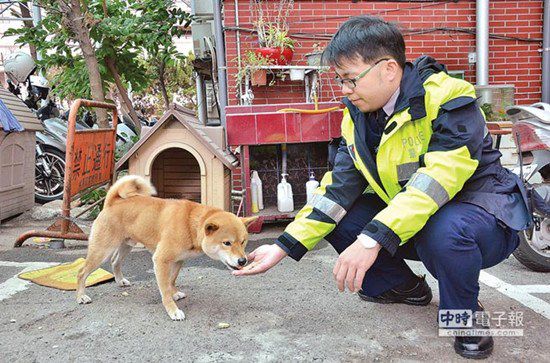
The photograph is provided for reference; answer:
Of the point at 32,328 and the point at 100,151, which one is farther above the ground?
the point at 100,151

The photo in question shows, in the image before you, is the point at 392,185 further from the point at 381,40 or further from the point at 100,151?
the point at 100,151

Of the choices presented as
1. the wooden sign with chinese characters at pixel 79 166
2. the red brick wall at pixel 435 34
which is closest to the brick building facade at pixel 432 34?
the red brick wall at pixel 435 34

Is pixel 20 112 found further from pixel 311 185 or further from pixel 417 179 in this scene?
pixel 417 179

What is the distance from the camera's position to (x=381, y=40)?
6.77 ft

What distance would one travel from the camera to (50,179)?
23.5 feet

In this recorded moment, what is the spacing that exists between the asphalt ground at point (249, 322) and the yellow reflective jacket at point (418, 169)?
1.73 feet

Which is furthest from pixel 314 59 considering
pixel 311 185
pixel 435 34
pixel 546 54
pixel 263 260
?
pixel 263 260

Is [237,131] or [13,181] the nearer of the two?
[237,131]

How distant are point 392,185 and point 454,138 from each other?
15.4 inches

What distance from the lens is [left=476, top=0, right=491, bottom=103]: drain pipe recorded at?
604cm

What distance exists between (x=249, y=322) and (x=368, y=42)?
5.18 feet

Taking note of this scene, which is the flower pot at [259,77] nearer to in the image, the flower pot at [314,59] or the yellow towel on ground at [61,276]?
the flower pot at [314,59]

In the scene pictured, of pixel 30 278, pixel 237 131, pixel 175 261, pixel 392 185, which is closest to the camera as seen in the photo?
pixel 392 185

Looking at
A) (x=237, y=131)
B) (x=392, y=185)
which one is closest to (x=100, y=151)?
(x=237, y=131)
